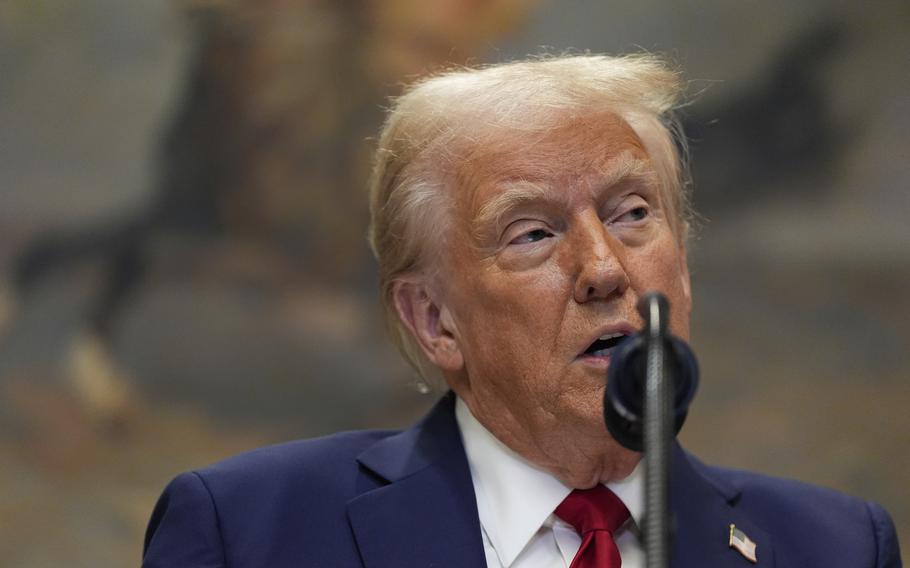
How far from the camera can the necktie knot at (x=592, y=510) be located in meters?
2.67

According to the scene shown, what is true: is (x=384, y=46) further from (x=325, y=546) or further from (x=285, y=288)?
(x=325, y=546)

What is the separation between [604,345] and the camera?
2.65 metres

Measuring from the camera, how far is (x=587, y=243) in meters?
2.63

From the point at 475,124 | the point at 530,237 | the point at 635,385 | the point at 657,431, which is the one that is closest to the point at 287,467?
the point at 530,237

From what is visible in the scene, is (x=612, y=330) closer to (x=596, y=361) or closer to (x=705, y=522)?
(x=596, y=361)

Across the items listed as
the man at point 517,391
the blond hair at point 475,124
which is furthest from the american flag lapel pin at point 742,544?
the blond hair at point 475,124

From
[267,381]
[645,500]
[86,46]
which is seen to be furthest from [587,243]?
[86,46]

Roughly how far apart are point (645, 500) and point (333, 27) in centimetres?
427

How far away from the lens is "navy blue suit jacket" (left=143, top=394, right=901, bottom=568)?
2668 millimetres

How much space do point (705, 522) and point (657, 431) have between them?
1449 mm

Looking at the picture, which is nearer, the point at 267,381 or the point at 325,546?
the point at 325,546

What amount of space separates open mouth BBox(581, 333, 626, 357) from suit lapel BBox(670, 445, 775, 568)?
448 millimetres

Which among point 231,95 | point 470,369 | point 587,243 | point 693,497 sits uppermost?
point 231,95

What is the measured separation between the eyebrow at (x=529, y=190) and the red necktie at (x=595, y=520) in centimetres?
63
